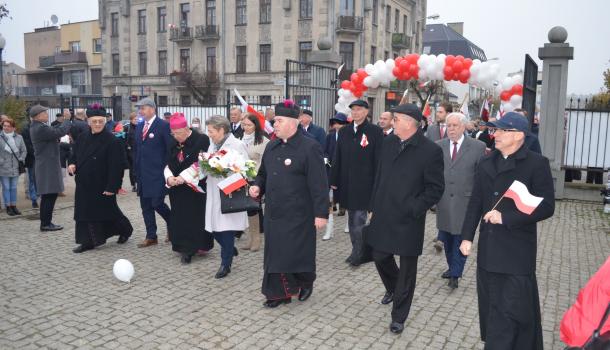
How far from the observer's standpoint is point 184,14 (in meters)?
40.4

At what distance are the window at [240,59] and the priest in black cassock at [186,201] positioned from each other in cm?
3217

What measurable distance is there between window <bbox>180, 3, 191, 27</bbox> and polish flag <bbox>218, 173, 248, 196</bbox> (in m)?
37.0

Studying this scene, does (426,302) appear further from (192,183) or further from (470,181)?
(192,183)

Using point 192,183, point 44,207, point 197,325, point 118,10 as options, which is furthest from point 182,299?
point 118,10

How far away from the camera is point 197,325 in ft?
15.6

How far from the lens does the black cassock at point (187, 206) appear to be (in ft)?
21.9

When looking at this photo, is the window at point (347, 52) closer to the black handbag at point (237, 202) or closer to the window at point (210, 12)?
the window at point (210, 12)

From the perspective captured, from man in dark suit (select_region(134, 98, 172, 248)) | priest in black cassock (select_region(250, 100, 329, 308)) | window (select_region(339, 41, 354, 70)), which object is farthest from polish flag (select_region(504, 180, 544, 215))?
window (select_region(339, 41, 354, 70))

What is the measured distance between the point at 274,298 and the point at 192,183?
1935mm

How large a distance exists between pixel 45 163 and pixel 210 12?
108 ft

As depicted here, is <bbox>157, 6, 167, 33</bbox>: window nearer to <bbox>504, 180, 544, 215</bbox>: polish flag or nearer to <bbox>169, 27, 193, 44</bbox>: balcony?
<bbox>169, 27, 193, 44</bbox>: balcony

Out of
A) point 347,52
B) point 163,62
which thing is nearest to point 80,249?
point 347,52

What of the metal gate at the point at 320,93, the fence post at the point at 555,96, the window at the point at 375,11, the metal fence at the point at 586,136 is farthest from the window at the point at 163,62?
the metal fence at the point at 586,136

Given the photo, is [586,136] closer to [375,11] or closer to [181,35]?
[375,11]
